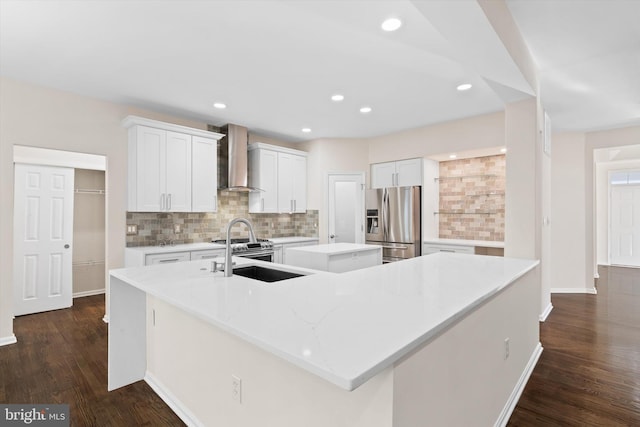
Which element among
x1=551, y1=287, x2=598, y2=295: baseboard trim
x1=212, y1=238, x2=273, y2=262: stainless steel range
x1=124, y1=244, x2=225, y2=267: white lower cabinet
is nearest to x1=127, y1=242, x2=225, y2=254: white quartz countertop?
x1=124, y1=244, x2=225, y2=267: white lower cabinet

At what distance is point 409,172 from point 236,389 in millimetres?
4423

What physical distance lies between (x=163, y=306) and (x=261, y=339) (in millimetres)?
1437

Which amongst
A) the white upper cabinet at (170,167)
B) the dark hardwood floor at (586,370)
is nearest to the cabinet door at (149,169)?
the white upper cabinet at (170,167)

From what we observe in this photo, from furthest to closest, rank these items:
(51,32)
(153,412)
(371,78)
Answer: (371,78) < (51,32) < (153,412)

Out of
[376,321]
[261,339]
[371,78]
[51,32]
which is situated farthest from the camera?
[371,78]

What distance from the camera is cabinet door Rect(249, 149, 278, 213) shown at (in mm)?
5195

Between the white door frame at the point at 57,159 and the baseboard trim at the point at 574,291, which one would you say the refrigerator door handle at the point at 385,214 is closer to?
the baseboard trim at the point at 574,291

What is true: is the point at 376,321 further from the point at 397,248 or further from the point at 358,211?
the point at 358,211

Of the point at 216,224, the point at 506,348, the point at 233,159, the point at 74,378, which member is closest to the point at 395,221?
the point at 233,159

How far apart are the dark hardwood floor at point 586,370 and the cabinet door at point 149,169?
13.4 ft

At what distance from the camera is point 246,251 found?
4340mm

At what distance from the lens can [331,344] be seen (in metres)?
0.96

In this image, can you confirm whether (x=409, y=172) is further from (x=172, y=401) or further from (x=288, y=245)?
(x=172, y=401)

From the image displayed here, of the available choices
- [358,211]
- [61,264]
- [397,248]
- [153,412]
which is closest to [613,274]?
[397,248]
